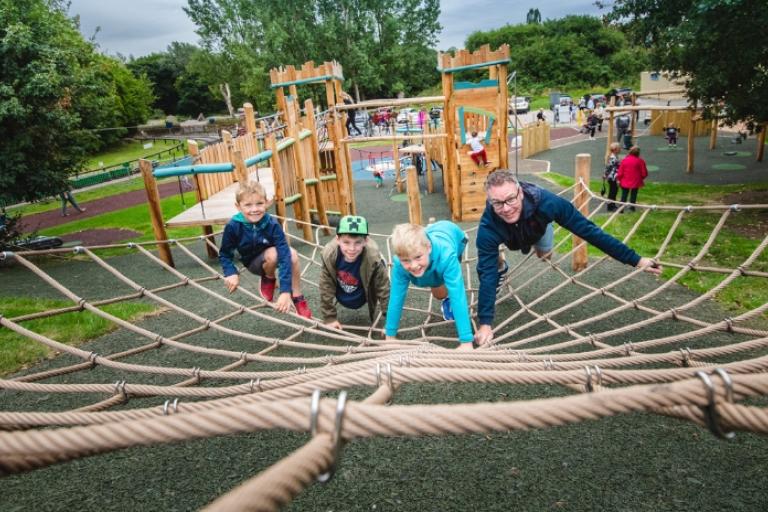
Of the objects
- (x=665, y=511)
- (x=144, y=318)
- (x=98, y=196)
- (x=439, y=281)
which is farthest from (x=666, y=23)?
(x=98, y=196)

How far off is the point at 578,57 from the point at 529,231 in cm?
4120

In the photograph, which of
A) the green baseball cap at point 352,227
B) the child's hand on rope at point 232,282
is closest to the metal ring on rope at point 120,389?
the child's hand on rope at point 232,282

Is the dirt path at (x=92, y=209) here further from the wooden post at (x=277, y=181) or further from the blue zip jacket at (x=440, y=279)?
the blue zip jacket at (x=440, y=279)

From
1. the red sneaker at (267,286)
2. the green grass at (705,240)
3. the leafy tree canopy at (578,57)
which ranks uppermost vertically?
the leafy tree canopy at (578,57)

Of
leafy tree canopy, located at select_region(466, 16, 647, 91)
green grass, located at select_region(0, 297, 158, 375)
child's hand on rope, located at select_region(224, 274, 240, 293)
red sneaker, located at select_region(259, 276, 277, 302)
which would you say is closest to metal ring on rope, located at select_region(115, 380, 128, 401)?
child's hand on rope, located at select_region(224, 274, 240, 293)

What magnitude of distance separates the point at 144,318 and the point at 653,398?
16.6 ft

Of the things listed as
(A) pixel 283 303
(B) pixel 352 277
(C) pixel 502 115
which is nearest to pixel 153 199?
(A) pixel 283 303

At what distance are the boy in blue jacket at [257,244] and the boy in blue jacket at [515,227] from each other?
134 cm

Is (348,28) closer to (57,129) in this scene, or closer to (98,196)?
(98,196)

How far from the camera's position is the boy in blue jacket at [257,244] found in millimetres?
3457

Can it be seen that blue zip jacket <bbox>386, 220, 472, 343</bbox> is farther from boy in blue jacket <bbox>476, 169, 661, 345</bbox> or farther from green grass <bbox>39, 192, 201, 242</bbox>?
green grass <bbox>39, 192, 201, 242</bbox>

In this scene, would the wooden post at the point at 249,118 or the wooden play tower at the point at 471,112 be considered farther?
the wooden play tower at the point at 471,112

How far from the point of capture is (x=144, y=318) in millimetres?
5020

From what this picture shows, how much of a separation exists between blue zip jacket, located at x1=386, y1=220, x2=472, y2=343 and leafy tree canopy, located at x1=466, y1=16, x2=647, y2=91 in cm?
3976
